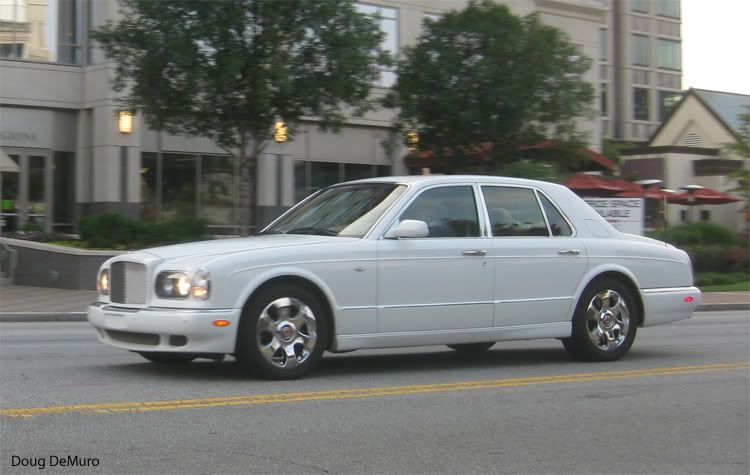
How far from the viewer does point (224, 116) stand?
1978cm

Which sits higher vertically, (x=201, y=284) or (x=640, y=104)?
(x=640, y=104)

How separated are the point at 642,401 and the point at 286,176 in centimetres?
2227

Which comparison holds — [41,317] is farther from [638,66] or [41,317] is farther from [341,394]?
[638,66]

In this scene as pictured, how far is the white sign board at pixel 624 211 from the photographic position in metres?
23.1

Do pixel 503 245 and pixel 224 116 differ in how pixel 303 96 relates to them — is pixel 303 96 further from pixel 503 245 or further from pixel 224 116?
pixel 503 245

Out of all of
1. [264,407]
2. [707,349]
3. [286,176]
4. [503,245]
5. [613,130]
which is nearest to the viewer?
[264,407]

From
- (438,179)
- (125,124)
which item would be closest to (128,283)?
(438,179)

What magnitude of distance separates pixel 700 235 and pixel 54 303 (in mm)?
20922

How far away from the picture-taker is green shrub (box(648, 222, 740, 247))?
30323 millimetres

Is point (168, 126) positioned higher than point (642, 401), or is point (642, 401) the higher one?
point (168, 126)

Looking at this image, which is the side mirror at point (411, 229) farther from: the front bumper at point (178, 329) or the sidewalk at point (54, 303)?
the sidewalk at point (54, 303)

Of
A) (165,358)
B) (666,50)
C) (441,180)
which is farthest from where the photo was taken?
(666,50)

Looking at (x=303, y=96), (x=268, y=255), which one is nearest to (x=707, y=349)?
(x=268, y=255)

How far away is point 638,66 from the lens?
58.6 m
